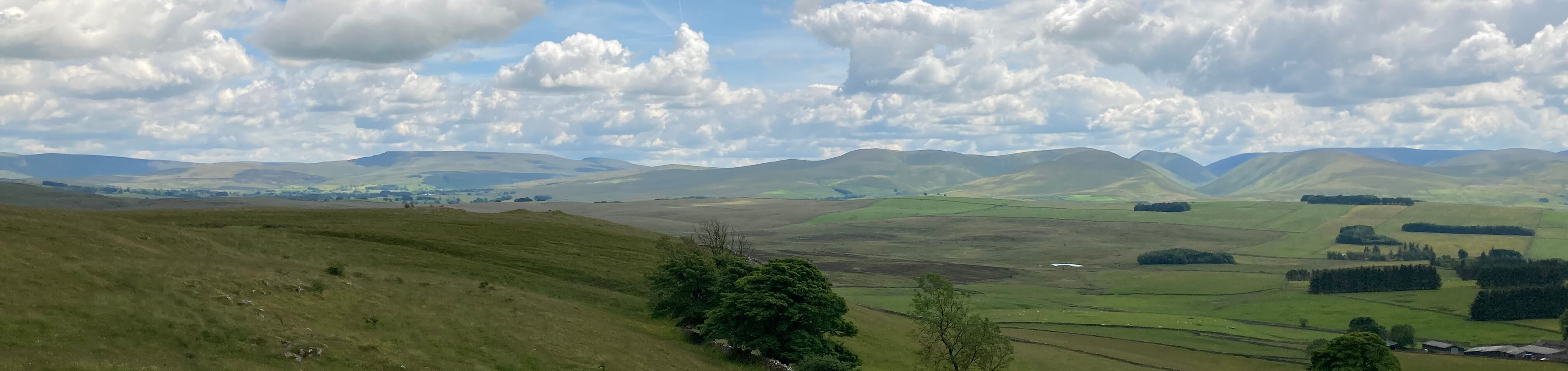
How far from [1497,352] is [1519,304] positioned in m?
36.3

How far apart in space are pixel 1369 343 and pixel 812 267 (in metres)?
59.8

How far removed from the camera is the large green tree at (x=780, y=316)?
6388cm

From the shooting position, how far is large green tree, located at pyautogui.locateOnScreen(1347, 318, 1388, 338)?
483 ft

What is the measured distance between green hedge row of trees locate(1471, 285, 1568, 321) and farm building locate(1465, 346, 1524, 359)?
2550cm

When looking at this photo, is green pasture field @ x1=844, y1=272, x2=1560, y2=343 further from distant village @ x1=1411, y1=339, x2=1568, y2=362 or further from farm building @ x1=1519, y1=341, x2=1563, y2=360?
farm building @ x1=1519, y1=341, x2=1563, y2=360

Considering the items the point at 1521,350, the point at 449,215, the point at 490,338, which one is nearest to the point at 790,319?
the point at 490,338

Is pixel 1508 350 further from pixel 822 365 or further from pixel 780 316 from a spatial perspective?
pixel 822 365

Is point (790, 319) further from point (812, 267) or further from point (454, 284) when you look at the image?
point (454, 284)

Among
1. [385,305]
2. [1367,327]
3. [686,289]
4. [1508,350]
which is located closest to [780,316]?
[686,289]

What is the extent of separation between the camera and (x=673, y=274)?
7519 cm

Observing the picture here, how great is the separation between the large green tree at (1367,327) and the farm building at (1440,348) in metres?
5.32

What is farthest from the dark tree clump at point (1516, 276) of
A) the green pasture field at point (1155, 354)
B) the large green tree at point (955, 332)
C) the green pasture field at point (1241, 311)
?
the large green tree at point (955, 332)

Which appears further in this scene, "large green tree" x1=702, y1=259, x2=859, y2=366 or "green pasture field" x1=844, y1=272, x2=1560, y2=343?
"green pasture field" x1=844, y1=272, x2=1560, y2=343

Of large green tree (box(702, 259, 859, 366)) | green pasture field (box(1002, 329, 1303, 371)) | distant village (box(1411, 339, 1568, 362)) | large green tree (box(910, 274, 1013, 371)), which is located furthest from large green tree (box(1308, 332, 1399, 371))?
large green tree (box(702, 259, 859, 366))
